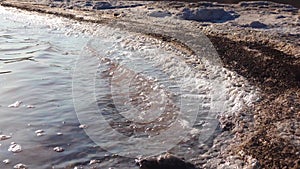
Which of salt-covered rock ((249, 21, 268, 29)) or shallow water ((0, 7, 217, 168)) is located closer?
shallow water ((0, 7, 217, 168))

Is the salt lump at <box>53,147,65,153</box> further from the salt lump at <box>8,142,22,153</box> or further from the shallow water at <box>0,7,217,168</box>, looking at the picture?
the salt lump at <box>8,142,22,153</box>

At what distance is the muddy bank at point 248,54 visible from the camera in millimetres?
5906

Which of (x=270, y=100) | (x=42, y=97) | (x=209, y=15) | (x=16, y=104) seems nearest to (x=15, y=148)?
(x=16, y=104)

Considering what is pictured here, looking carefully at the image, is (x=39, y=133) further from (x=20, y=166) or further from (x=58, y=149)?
(x=20, y=166)

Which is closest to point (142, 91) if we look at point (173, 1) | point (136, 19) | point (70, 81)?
point (70, 81)

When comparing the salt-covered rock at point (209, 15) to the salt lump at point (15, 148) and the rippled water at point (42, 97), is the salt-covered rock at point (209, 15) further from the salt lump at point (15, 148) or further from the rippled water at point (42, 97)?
the salt lump at point (15, 148)

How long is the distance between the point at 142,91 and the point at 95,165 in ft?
10.5

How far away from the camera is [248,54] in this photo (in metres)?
10.9

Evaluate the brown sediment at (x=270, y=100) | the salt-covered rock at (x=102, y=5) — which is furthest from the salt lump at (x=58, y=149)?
the salt-covered rock at (x=102, y=5)

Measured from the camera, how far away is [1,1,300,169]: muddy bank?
19.4 feet

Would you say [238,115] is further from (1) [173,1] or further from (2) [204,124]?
(1) [173,1]

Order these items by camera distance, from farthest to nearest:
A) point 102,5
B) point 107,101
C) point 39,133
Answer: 1. point 102,5
2. point 107,101
3. point 39,133

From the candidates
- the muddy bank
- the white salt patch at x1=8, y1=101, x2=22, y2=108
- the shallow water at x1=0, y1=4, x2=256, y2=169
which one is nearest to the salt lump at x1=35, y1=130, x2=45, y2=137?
the shallow water at x1=0, y1=4, x2=256, y2=169

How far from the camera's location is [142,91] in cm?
873
